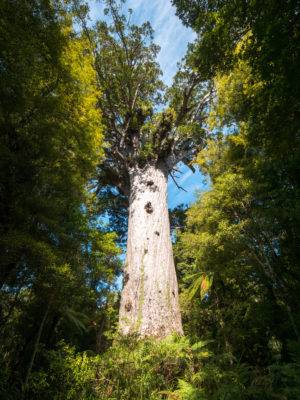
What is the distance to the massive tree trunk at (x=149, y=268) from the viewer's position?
219 inches

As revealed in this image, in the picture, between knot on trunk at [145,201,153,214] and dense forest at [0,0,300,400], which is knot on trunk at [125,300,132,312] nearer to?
dense forest at [0,0,300,400]

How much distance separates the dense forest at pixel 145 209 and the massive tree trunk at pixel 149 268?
0.04 meters

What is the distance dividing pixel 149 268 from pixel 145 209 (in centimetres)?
188

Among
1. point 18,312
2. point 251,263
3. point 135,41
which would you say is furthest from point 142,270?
point 135,41

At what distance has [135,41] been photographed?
35.9ft

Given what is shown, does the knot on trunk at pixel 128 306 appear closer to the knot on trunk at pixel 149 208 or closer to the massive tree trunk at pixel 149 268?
the massive tree trunk at pixel 149 268

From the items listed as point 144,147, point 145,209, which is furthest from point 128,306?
point 144,147

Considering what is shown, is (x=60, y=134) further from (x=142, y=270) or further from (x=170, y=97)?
(x=170, y=97)

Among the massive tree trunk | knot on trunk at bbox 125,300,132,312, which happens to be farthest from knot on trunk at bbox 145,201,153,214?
knot on trunk at bbox 125,300,132,312

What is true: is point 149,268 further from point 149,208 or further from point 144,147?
point 144,147

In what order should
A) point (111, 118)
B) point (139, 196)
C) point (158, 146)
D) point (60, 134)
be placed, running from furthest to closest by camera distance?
point (111, 118), point (158, 146), point (139, 196), point (60, 134)

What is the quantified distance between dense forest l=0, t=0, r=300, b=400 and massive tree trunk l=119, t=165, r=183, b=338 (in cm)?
4

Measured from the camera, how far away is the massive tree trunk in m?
5.55

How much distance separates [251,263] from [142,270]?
3.67 metres
